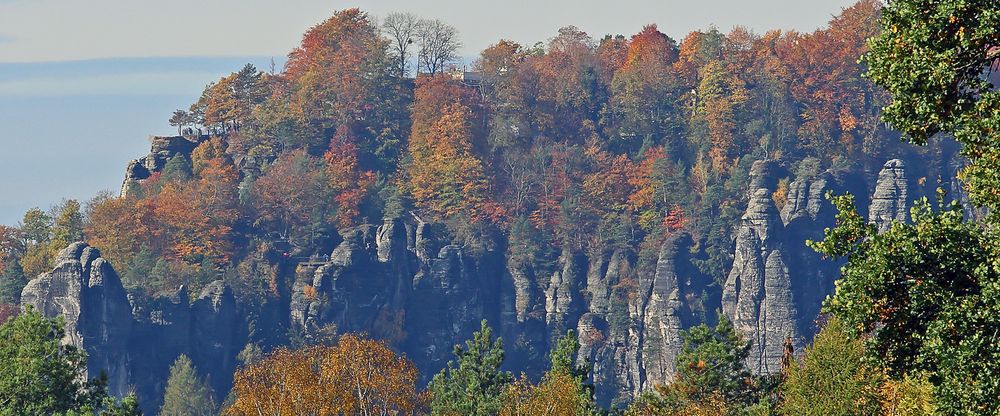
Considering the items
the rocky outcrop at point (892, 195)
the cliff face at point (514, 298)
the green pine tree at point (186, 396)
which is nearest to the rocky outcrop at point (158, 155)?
the cliff face at point (514, 298)

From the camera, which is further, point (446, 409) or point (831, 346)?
point (446, 409)

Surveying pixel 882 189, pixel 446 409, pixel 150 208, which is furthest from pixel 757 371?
pixel 446 409

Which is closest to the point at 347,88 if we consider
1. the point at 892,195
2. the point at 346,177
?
the point at 346,177

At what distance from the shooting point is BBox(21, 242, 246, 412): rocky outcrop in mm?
93875

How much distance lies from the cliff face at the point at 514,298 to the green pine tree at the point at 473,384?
112ft

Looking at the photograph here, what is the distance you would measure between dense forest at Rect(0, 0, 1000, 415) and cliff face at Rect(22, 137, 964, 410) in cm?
13

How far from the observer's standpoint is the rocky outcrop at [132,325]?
93.9m

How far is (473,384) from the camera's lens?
58.5m

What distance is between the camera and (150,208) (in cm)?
10212

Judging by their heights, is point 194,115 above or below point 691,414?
above

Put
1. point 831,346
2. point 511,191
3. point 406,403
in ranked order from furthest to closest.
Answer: point 511,191, point 406,403, point 831,346

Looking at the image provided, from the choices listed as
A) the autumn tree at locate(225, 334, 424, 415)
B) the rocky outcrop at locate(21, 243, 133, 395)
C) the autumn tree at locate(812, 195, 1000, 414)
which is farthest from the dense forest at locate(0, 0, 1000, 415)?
the autumn tree at locate(812, 195, 1000, 414)

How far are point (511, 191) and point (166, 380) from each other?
24.5 metres

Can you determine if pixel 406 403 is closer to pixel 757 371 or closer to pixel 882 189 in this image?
pixel 757 371
